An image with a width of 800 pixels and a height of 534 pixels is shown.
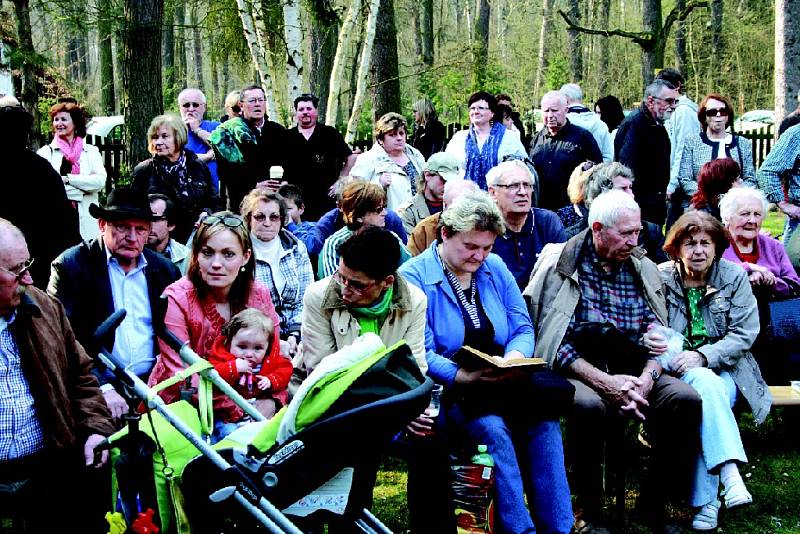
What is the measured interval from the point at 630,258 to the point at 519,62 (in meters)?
26.5

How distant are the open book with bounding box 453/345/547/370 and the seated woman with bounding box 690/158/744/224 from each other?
304 cm

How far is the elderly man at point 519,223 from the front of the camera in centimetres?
568

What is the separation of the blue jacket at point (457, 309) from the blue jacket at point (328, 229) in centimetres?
136

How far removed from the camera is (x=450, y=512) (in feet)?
14.1

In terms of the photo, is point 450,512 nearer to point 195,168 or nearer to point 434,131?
point 195,168

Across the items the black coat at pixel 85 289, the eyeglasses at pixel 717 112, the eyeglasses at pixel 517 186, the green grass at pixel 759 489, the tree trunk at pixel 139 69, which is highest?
the tree trunk at pixel 139 69

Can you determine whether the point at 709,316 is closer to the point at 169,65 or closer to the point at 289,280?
the point at 289,280

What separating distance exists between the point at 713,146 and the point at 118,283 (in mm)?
5406

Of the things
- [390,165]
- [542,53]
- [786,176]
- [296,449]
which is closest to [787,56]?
[786,176]

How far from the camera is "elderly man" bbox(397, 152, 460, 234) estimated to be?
21.6 feet

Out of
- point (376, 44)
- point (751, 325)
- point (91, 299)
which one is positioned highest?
point (376, 44)

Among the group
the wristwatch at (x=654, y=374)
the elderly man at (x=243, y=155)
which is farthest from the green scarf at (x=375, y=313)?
the elderly man at (x=243, y=155)

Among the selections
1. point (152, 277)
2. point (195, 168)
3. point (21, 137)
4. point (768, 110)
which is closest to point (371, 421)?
point (152, 277)

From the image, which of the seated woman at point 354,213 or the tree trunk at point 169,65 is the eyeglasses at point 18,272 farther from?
the tree trunk at point 169,65
